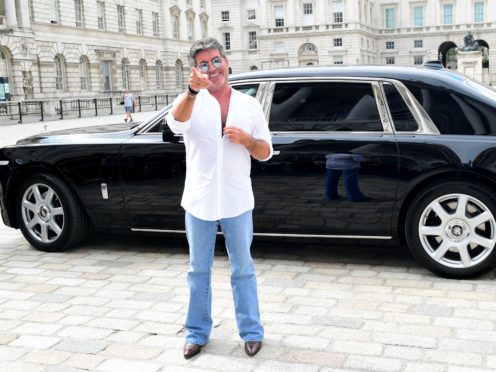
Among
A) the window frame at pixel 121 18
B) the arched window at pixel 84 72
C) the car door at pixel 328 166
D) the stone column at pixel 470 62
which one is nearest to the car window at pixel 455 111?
the car door at pixel 328 166

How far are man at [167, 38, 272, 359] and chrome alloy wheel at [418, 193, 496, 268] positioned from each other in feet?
6.35

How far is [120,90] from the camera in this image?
56406mm

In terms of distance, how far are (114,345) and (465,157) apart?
2.90 metres

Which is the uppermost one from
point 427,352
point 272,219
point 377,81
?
point 377,81

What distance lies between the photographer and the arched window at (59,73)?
1964 inches

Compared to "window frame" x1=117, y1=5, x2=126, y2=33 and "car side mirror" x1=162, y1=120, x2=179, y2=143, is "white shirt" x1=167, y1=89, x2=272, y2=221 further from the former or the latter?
"window frame" x1=117, y1=5, x2=126, y2=33

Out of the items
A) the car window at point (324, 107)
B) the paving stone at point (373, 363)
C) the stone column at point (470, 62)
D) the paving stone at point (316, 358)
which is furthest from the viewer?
the stone column at point (470, 62)

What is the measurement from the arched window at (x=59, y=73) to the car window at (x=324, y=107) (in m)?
46.3

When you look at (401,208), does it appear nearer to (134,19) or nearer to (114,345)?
(114,345)

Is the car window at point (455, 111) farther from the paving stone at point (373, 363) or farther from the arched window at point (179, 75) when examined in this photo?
the arched window at point (179, 75)

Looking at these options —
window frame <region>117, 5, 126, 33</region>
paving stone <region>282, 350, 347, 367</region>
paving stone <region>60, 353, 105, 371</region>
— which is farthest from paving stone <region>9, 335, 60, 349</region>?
window frame <region>117, 5, 126, 33</region>

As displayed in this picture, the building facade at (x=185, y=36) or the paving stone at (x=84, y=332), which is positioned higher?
the building facade at (x=185, y=36)

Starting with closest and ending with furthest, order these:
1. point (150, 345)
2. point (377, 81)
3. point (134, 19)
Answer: point (150, 345) < point (377, 81) < point (134, 19)

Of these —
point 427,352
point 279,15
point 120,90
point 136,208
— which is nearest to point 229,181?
point 427,352
